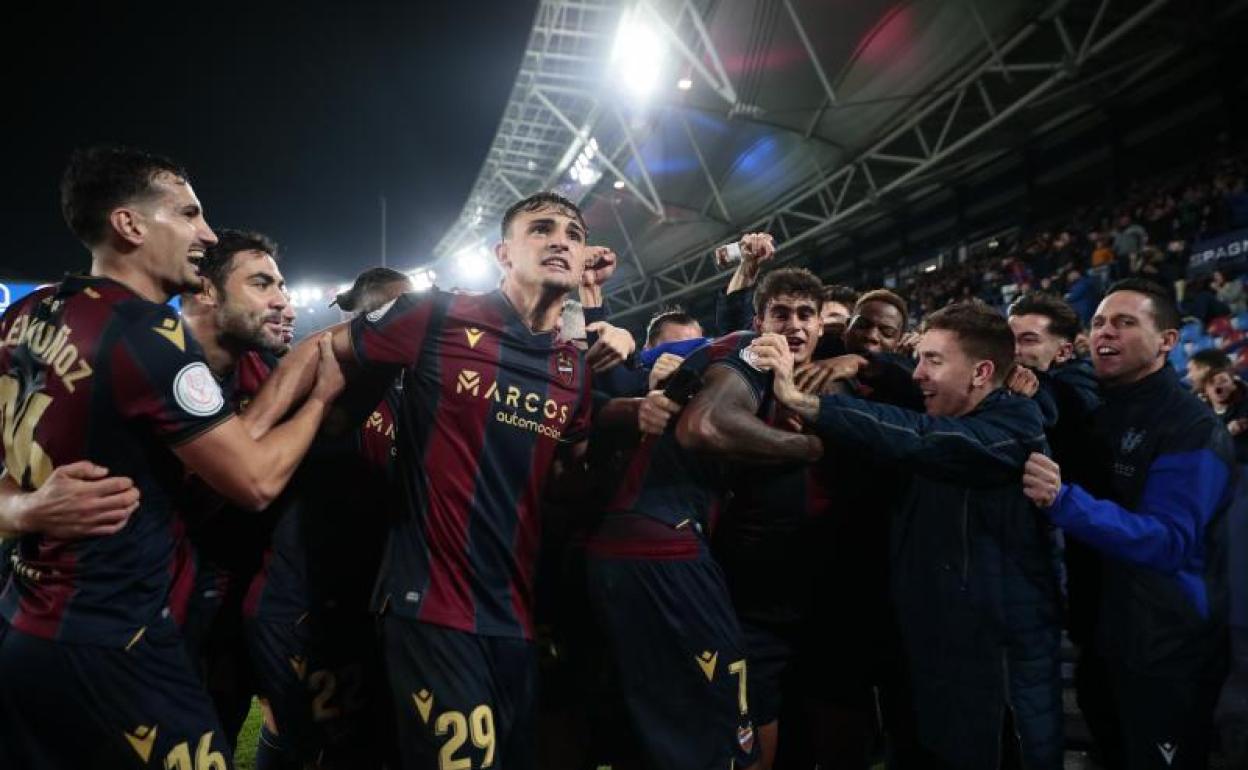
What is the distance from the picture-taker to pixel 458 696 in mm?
2043

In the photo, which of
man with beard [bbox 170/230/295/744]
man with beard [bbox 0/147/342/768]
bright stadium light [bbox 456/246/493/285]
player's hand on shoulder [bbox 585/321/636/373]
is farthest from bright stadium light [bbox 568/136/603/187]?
man with beard [bbox 0/147/342/768]

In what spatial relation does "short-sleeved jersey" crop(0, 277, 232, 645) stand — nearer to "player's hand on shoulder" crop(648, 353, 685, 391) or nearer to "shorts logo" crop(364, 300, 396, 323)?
"shorts logo" crop(364, 300, 396, 323)

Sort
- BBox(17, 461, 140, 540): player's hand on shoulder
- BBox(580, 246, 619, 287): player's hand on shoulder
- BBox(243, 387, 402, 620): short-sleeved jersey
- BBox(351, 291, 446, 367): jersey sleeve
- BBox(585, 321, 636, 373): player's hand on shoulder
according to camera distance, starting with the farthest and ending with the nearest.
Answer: BBox(580, 246, 619, 287): player's hand on shoulder, BBox(243, 387, 402, 620): short-sleeved jersey, BBox(585, 321, 636, 373): player's hand on shoulder, BBox(351, 291, 446, 367): jersey sleeve, BBox(17, 461, 140, 540): player's hand on shoulder

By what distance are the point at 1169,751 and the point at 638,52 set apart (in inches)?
588

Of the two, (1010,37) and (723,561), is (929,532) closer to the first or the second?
(723,561)

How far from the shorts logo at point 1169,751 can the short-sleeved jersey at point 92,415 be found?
354 cm

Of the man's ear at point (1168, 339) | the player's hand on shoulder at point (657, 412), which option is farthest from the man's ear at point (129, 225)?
the man's ear at point (1168, 339)

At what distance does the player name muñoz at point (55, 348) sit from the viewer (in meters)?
1.76

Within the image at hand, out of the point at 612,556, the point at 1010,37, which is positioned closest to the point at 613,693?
the point at 612,556

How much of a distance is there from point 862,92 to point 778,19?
2413 mm

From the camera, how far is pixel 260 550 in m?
2.99

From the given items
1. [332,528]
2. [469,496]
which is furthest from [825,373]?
[332,528]

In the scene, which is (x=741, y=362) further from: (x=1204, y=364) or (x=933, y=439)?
(x=1204, y=364)

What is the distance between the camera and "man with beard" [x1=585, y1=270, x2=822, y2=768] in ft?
7.95
